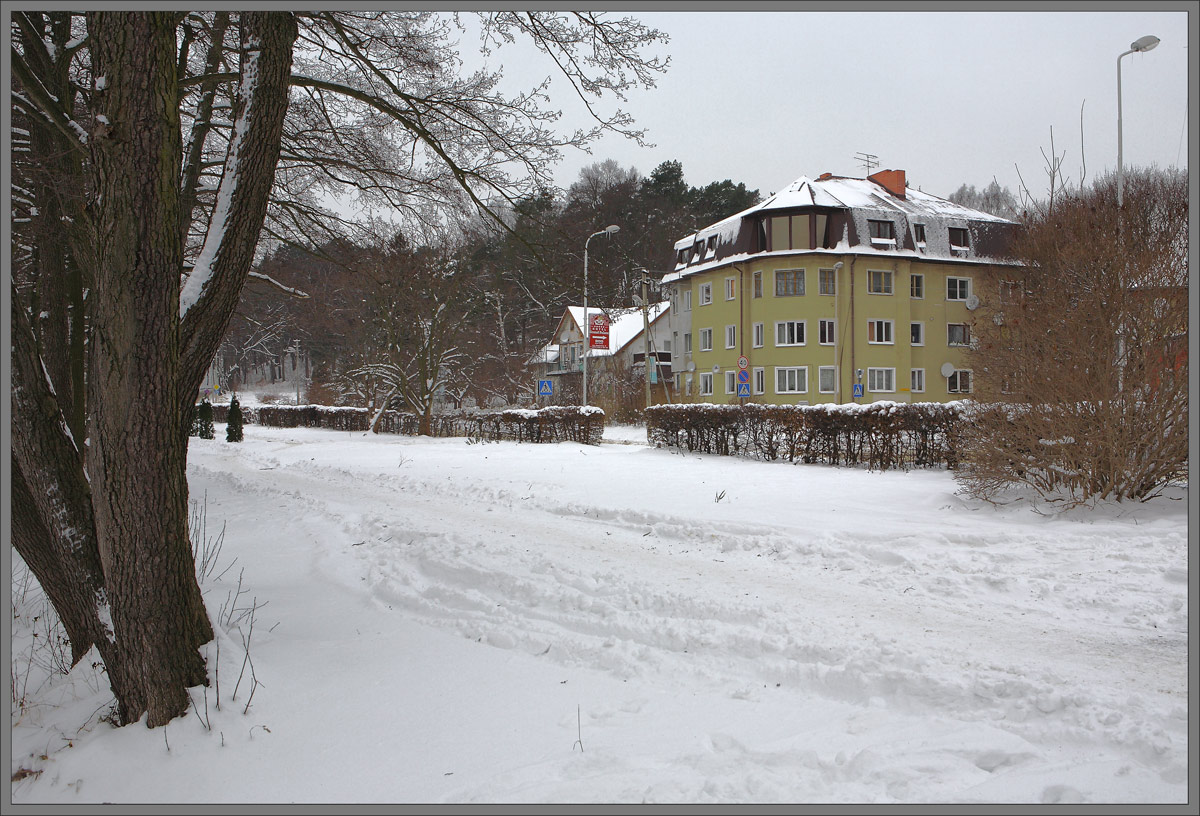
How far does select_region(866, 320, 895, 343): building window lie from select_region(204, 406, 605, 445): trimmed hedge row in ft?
63.4

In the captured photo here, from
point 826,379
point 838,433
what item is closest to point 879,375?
point 826,379

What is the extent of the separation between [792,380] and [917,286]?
8.73 meters

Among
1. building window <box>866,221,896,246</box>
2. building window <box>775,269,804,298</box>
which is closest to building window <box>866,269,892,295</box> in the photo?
building window <box>866,221,896,246</box>

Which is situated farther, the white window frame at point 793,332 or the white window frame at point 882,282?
the white window frame at point 882,282

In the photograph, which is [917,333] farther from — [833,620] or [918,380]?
[833,620]

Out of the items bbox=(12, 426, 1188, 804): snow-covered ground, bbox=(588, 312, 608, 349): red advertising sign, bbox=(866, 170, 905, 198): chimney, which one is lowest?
bbox=(12, 426, 1188, 804): snow-covered ground

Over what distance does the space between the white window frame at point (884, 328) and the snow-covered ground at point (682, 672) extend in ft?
102

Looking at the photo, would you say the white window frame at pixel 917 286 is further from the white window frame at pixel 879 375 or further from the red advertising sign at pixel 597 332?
the red advertising sign at pixel 597 332

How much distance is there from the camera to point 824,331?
1483 inches

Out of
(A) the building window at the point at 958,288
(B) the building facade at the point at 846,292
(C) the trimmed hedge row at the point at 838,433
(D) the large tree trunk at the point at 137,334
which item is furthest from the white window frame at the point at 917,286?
(D) the large tree trunk at the point at 137,334

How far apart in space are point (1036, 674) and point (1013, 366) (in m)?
5.97

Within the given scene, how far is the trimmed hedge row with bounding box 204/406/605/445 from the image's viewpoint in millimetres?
21859

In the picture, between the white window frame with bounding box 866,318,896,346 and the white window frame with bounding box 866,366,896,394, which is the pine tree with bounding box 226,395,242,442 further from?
the white window frame with bounding box 866,318,896,346

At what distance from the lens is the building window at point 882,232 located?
38.1 m
